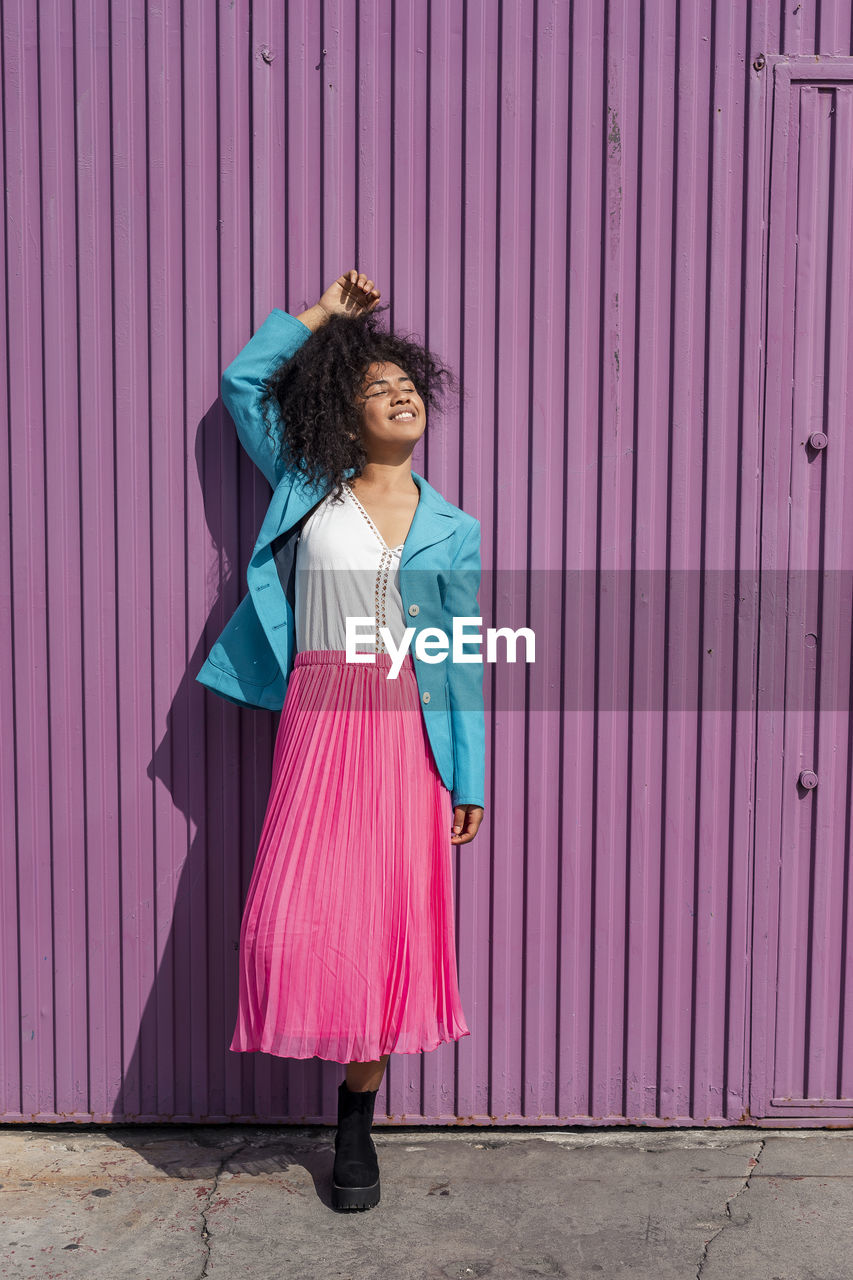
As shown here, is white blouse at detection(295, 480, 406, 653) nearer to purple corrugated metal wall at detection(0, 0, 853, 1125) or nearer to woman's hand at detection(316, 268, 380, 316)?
purple corrugated metal wall at detection(0, 0, 853, 1125)

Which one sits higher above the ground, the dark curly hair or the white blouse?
the dark curly hair

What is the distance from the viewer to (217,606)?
3.18m

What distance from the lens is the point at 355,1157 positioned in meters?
2.79

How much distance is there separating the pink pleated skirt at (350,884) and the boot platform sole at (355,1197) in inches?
15.4

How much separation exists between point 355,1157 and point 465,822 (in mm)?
896

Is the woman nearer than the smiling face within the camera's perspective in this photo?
Yes

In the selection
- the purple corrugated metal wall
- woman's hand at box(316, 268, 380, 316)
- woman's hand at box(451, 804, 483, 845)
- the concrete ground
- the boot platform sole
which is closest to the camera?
the concrete ground

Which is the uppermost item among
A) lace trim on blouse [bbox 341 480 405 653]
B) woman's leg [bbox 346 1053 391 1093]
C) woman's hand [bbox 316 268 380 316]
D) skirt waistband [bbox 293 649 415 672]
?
woman's hand [bbox 316 268 380 316]

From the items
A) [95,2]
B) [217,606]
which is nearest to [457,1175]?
[217,606]

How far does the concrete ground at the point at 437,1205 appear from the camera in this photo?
2561 millimetres

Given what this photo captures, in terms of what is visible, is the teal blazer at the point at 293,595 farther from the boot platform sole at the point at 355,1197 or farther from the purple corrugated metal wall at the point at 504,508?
the boot platform sole at the point at 355,1197

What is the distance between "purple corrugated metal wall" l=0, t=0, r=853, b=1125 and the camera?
10.2 feet

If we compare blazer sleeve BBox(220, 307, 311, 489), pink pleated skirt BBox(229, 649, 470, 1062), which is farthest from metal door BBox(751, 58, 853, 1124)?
blazer sleeve BBox(220, 307, 311, 489)

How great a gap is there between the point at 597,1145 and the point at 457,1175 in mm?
451
